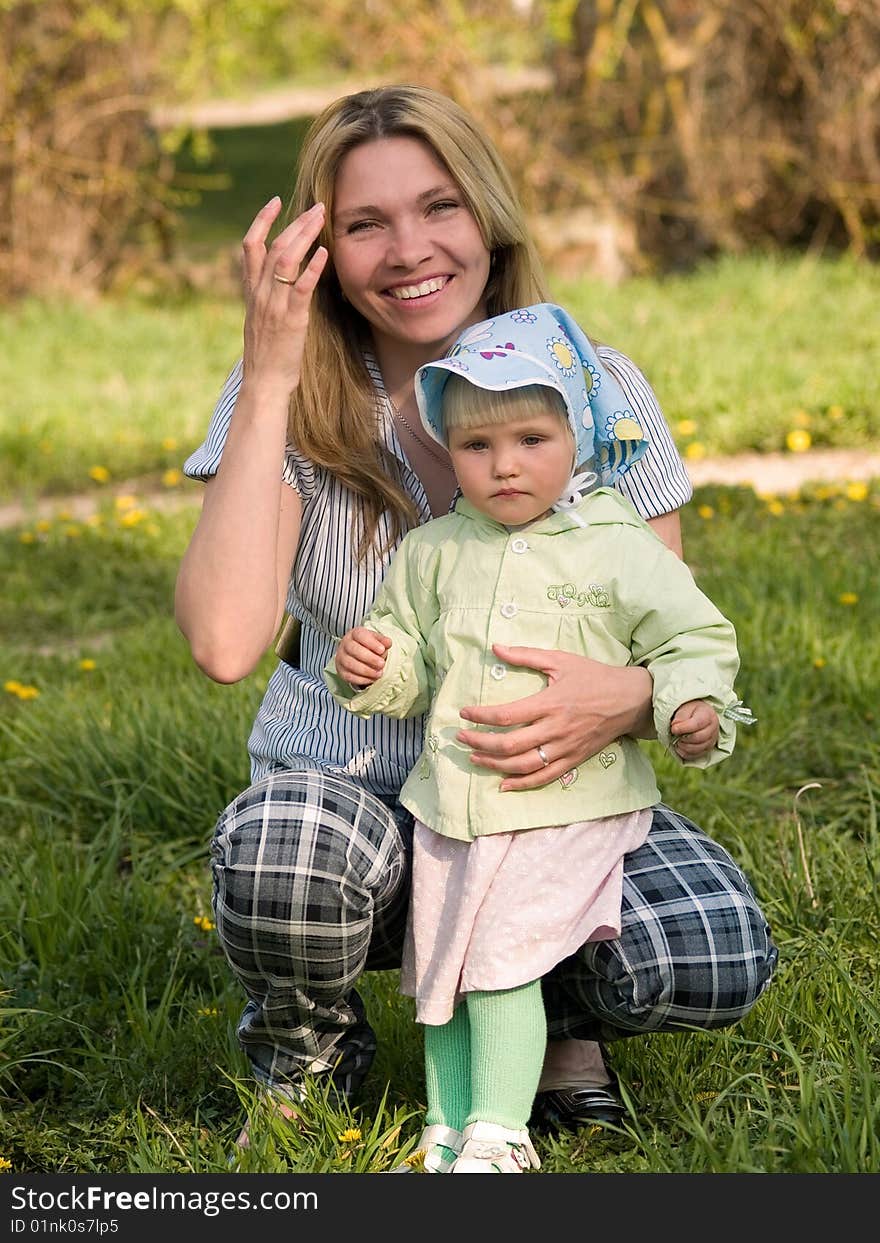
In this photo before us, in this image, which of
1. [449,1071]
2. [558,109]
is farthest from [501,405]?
[558,109]

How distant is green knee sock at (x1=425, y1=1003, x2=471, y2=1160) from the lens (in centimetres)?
204

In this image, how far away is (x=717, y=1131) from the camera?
6.50ft

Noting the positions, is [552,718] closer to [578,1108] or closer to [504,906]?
[504,906]

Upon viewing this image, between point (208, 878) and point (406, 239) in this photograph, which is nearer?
point (406, 239)

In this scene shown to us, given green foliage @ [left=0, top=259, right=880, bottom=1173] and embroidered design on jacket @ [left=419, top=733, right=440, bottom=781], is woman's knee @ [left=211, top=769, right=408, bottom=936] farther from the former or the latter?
green foliage @ [left=0, top=259, right=880, bottom=1173]

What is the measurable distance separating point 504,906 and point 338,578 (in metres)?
0.60

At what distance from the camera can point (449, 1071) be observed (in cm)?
207

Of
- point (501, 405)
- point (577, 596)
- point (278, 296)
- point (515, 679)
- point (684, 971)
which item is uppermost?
point (278, 296)

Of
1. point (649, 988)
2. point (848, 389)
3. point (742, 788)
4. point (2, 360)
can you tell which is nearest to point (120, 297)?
point (2, 360)

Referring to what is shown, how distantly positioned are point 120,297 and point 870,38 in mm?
5001

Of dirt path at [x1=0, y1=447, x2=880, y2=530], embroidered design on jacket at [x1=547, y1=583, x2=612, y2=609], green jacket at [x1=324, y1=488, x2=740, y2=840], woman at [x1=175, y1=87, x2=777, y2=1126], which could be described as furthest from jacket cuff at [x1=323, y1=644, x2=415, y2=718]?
dirt path at [x1=0, y1=447, x2=880, y2=530]

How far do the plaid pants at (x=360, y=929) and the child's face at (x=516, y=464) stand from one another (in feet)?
1.46

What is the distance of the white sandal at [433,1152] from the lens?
198 cm

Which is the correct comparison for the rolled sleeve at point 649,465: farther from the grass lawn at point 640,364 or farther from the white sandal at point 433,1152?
the grass lawn at point 640,364
